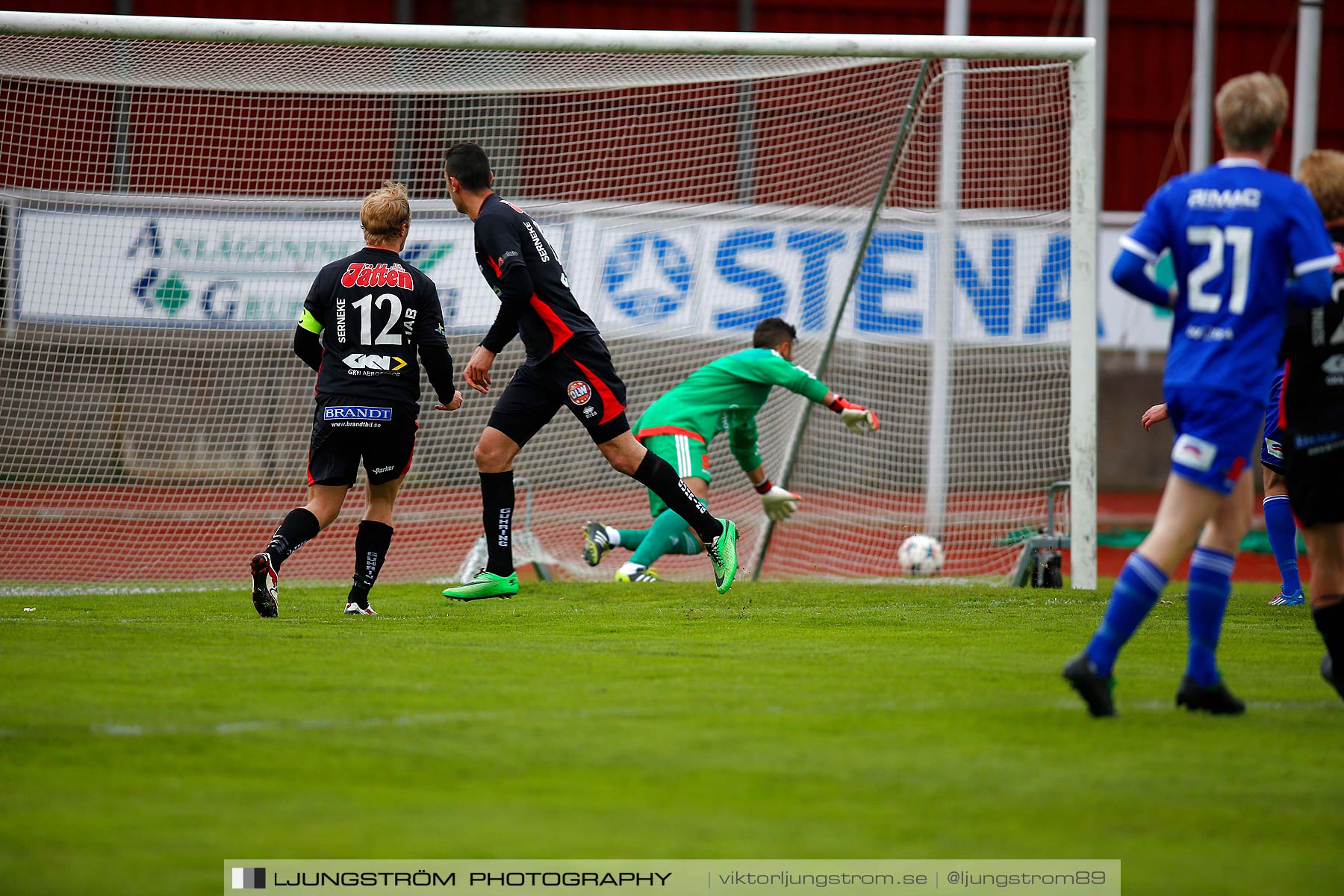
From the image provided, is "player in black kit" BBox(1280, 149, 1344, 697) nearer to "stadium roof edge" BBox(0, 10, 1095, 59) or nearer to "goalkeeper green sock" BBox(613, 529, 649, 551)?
"stadium roof edge" BBox(0, 10, 1095, 59)

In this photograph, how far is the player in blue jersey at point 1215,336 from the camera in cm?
368

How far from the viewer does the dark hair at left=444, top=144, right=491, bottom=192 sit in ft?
20.7

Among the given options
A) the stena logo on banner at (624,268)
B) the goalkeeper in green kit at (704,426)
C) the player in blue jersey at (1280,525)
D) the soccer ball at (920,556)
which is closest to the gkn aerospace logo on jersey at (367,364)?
the goalkeeper in green kit at (704,426)

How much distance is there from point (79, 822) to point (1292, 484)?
3289 mm

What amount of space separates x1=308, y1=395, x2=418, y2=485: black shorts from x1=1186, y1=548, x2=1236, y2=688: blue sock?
3399mm

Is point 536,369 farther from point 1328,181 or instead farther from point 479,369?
point 1328,181

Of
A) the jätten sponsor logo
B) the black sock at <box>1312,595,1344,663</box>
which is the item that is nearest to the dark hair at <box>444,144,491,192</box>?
the jätten sponsor logo

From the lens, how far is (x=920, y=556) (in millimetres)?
9469

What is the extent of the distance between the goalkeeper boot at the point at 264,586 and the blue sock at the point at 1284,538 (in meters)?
4.93

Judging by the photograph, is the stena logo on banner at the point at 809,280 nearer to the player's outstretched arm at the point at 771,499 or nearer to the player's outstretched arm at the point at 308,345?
the player's outstretched arm at the point at 771,499

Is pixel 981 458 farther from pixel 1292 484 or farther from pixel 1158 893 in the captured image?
pixel 1158 893

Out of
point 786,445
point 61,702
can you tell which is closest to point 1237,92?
point 61,702

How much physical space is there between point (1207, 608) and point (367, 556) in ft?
12.0

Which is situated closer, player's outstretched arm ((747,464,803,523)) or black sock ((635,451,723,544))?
black sock ((635,451,723,544))
